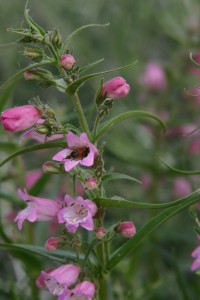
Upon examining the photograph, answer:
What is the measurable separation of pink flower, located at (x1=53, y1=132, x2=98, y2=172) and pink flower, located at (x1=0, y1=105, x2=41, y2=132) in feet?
0.31

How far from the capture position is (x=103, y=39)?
344 cm

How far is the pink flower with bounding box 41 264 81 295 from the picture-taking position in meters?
1.18

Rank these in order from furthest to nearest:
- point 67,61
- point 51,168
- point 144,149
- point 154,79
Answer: point 154,79 → point 144,149 → point 51,168 → point 67,61

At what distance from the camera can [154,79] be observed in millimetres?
2557

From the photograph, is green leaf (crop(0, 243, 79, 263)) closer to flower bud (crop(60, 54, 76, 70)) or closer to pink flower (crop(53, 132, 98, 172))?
pink flower (crop(53, 132, 98, 172))

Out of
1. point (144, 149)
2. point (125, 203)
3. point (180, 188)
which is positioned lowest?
point (180, 188)

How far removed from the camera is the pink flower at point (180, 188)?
94.4 inches

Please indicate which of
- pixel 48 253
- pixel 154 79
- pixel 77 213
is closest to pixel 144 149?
pixel 154 79

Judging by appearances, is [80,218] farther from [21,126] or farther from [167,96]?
[167,96]

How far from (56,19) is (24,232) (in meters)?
1.64

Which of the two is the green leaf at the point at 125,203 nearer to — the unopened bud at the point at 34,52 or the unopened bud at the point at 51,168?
the unopened bud at the point at 51,168

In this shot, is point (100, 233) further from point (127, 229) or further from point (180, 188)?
point (180, 188)

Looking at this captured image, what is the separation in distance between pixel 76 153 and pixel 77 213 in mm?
109

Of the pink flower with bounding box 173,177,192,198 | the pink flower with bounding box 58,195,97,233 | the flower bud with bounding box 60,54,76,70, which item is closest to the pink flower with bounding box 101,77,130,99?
the flower bud with bounding box 60,54,76,70
